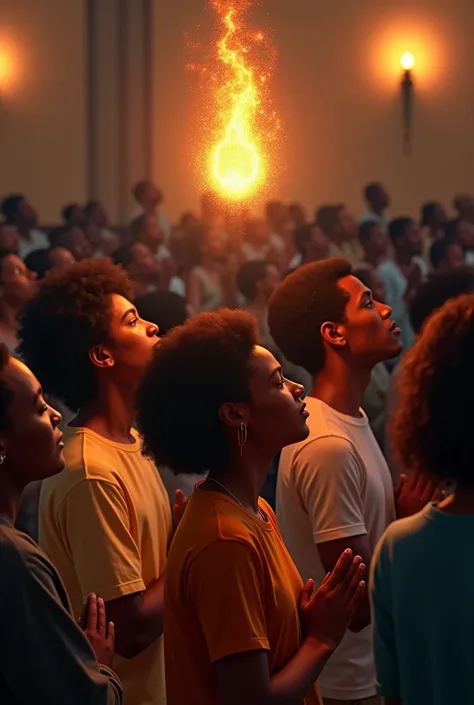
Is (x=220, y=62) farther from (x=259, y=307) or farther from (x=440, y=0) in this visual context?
(x=440, y=0)

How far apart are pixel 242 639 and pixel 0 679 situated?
0.40m

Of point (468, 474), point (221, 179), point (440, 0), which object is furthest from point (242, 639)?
point (440, 0)

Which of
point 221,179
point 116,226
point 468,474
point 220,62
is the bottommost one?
point 116,226

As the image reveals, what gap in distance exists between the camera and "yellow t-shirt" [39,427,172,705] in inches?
102

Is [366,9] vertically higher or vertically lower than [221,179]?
higher

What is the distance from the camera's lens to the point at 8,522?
6.93ft

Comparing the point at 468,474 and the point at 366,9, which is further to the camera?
the point at 366,9

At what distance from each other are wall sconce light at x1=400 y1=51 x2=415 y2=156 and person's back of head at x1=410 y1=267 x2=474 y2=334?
4.97m

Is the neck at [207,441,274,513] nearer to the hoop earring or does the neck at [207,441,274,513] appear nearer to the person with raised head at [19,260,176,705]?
the hoop earring

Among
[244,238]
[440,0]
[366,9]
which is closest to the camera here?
[244,238]

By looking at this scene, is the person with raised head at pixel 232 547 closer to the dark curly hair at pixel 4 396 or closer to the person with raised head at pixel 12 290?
the dark curly hair at pixel 4 396

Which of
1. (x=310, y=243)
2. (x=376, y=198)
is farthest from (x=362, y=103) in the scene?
(x=310, y=243)

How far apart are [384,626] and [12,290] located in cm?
342

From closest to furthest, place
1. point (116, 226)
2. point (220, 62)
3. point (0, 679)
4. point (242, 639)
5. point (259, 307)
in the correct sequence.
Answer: point (0, 679) < point (242, 639) < point (220, 62) < point (259, 307) < point (116, 226)
